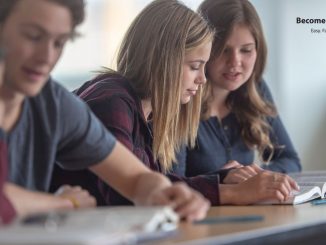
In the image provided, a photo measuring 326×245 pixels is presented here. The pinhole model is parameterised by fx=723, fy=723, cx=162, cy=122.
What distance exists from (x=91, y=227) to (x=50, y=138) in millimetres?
388

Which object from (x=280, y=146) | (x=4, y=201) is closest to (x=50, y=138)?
(x=4, y=201)

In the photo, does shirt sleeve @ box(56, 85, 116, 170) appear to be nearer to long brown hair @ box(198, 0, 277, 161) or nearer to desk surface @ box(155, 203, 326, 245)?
desk surface @ box(155, 203, 326, 245)

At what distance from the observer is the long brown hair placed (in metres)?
2.36

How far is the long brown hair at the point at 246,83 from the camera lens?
2.36 m

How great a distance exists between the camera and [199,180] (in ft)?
5.90

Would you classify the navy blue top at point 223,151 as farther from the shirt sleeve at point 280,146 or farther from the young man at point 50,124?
the young man at point 50,124

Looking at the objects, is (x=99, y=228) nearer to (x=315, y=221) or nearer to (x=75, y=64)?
(x=315, y=221)

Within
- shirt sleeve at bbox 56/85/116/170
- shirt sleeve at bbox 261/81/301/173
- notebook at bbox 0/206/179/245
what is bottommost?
shirt sleeve at bbox 261/81/301/173

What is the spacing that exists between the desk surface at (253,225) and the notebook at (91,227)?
1.6 inches

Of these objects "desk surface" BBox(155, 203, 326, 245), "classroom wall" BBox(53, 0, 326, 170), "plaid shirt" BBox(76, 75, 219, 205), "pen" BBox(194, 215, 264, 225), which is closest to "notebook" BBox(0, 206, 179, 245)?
"desk surface" BBox(155, 203, 326, 245)

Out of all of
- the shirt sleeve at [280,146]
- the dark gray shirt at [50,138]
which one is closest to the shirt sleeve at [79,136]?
the dark gray shirt at [50,138]

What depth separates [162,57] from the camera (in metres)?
1.87

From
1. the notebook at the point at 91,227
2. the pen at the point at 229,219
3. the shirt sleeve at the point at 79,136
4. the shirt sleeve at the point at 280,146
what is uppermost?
the shirt sleeve at the point at 79,136

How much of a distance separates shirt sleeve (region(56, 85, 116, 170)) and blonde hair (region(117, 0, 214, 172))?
19.0 inches
